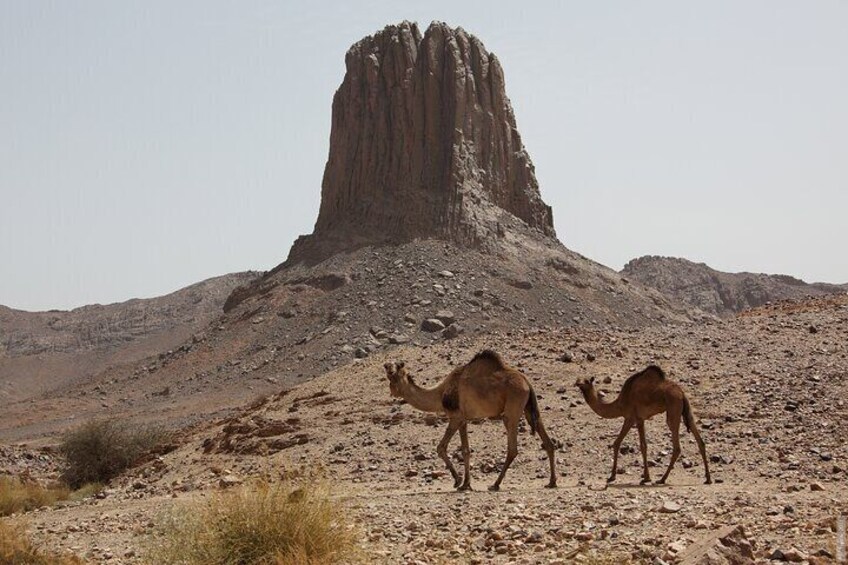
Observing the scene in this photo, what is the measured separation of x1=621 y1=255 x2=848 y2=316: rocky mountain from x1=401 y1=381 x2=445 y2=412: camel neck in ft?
263

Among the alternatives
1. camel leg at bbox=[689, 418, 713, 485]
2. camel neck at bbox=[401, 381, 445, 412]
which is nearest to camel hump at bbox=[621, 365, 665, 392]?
camel leg at bbox=[689, 418, 713, 485]

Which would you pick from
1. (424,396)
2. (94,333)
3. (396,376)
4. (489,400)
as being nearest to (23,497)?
(396,376)

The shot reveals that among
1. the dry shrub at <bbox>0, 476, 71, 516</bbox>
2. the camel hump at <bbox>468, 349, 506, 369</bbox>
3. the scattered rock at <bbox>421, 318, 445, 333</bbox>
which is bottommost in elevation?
the dry shrub at <bbox>0, 476, 71, 516</bbox>

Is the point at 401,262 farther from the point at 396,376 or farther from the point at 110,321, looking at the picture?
the point at 110,321

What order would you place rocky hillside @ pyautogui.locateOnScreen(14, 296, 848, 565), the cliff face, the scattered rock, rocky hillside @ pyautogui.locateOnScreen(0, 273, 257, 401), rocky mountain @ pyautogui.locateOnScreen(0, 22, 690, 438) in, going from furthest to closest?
rocky hillside @ pyautogui.locateOnScreen(0, 273, 257, 401)
the cliff face
rocky mountain @ pyautogui.locateOnScreen(0, 22, 690, 438)
the scattered rock
rocky hillside @ pyautogui.locateOnScreen(14, 296, 848, 565)

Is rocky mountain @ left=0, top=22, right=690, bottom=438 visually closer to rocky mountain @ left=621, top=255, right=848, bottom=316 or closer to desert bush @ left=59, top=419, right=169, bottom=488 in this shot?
desert bush @ left=59, top=419, right=169, bottom=488

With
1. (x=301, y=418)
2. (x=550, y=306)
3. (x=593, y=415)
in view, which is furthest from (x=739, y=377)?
(x=550, y=306)

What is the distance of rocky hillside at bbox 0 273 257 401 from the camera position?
97.6 metres

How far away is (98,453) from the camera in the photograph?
982 inches

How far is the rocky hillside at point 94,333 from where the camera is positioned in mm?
97625

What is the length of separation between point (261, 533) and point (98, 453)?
54.9 ft

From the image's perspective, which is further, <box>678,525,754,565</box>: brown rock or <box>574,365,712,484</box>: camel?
<box>574,365,712,484</box>: camel

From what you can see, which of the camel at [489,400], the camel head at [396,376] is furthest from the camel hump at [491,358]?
the camel head at [396,376]

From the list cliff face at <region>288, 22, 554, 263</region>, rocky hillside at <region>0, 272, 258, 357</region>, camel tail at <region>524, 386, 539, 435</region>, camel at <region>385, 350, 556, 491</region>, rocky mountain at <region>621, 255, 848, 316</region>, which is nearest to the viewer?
camel at <region>385, 350, 556, 491</region>
